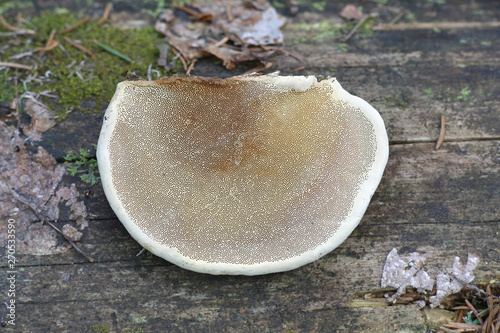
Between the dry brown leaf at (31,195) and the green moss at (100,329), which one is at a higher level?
the dry brown leaf at (31,195)

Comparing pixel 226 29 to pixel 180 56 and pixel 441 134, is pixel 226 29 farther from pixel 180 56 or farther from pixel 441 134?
pixel 441 134

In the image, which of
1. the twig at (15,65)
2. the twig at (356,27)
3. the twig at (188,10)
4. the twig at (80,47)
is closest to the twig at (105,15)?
the twig at (80,47)

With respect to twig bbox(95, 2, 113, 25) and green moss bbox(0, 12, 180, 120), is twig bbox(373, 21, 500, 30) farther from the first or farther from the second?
twig bbox(95, 2, 113, 25)

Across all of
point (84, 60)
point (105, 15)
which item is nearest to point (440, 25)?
point (105, 15)

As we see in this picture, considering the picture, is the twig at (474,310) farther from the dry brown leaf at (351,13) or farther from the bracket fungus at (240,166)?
the dry brown leaf at (351,13)

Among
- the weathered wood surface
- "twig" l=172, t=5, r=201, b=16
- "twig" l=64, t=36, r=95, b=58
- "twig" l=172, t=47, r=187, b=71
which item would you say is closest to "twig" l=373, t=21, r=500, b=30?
the weathered wood surface

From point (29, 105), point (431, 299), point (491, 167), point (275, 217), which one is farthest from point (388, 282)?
point (29, 105)
